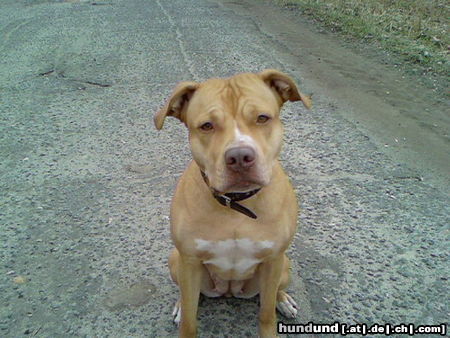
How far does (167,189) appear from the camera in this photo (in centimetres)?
351

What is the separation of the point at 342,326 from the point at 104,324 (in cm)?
134

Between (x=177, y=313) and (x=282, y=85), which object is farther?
(x=177, y=313)

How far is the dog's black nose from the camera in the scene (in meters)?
1.72

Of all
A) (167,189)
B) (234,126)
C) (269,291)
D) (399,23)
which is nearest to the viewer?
(234,126)

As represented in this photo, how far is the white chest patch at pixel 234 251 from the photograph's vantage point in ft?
6.36

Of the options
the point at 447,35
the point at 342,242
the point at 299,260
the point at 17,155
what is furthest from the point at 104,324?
the point at 447,35

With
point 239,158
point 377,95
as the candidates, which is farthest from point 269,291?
point 377,95

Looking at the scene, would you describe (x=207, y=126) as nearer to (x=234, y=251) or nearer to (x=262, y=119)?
(x=262, y=119)

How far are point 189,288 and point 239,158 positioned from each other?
759 mm

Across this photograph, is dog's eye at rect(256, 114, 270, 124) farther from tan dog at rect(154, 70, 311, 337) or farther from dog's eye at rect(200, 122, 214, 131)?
dog's eye at rect(200, 122, 214, 131)

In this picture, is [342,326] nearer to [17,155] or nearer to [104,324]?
[104,324]

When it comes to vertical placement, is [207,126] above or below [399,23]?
above

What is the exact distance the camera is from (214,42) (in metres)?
7.49

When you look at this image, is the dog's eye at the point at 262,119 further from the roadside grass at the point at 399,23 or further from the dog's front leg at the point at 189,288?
the roadside grass at the point at 399,23
